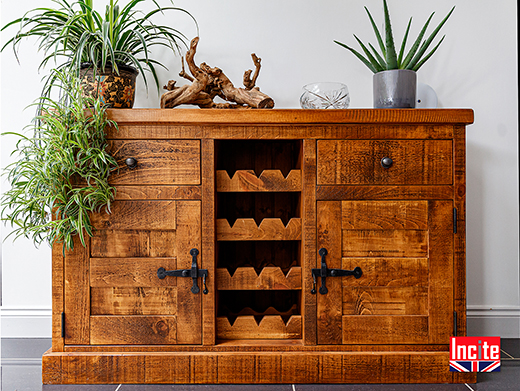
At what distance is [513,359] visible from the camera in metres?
1.40

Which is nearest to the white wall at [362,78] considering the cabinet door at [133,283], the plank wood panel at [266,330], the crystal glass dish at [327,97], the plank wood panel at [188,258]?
the crystal glass dish at [327,97]

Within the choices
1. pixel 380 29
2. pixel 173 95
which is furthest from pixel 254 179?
pixel 380 29

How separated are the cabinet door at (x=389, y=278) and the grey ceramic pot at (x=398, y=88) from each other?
1.18 ft

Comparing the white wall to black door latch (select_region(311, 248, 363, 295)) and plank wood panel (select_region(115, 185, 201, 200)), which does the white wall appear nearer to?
plank wood panel (select_region(115, 185, 201, 200))

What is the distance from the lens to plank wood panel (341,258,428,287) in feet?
3.95

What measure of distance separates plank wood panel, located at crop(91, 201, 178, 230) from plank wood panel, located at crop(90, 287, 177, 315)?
0.21 m

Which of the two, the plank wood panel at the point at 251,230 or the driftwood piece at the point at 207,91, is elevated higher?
the driftwood piece at the point at 207,91

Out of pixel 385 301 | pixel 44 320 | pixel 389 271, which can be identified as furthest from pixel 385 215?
pixel 44 320

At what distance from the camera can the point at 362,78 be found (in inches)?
63.5

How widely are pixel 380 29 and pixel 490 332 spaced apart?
56.7 inches

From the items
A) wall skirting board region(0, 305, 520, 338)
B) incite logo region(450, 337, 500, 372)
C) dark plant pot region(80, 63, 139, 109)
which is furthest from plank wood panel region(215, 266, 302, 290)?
wall skirting board region(0, 305, 520, 338)

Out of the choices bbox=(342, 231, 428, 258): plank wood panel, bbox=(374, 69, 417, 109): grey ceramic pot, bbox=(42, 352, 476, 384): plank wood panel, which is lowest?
bbox=(42, 352, 476, 384): plank wood panel

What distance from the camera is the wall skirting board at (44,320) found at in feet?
5.27

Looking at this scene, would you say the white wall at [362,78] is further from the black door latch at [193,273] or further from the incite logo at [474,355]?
the black door latch at [193,273]
